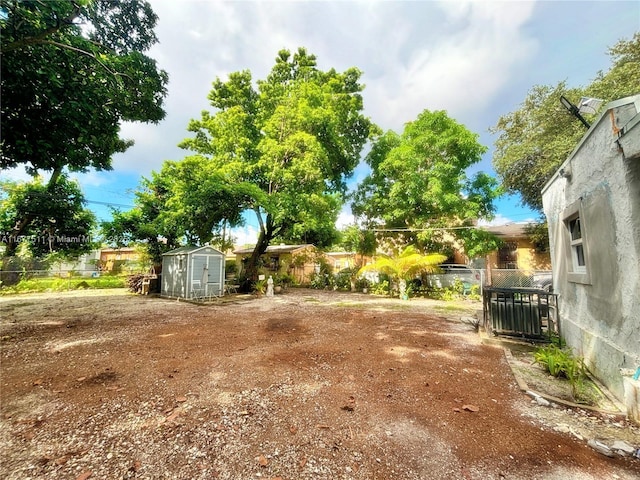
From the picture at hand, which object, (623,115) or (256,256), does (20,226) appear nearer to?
(256,256)

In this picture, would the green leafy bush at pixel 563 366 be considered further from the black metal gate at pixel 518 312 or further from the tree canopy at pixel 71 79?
the tree canopy at pixel 71 79

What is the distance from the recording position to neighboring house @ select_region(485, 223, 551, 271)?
19453mm

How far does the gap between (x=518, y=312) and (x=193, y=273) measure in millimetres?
13421

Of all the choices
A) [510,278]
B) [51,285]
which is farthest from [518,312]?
[51,285]

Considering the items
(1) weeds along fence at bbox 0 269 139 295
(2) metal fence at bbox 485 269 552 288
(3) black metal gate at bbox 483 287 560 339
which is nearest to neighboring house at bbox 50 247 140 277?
(1) weeds along fence at bbox 0 269 139 295

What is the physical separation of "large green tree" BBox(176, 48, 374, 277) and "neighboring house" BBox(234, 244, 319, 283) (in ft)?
10.7

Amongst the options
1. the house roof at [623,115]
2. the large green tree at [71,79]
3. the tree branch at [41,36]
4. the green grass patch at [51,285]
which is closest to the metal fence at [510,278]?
the house roof at [623,115]

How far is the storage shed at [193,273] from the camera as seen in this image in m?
13.2

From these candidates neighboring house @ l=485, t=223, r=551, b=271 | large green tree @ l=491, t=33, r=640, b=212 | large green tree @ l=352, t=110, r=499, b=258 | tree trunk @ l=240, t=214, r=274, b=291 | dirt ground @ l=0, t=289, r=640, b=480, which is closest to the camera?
dirt ground @ l=0, t=289, r=640, b=480

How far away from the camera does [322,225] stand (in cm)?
1548

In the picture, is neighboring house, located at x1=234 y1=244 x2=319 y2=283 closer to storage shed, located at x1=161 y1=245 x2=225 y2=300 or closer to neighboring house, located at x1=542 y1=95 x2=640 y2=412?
storage shed, located at x1=161 y1=245 x2=225 y2=300

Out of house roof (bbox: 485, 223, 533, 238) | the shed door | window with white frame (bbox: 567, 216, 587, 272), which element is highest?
house roof (bbox: 485, 223, 533, 238)

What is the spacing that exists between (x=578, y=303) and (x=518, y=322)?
4.27 ft

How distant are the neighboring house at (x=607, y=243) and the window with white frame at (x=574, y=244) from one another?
0.01 metres
